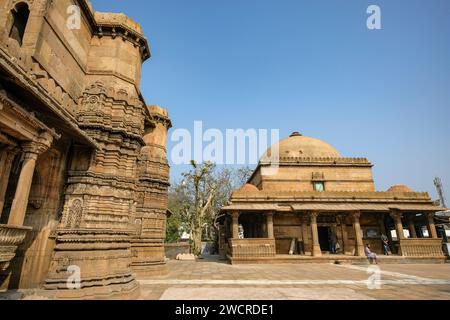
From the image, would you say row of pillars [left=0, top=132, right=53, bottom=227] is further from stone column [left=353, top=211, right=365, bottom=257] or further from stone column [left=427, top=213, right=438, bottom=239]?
stone column [left=427, top=213, right=438, bottom=239]

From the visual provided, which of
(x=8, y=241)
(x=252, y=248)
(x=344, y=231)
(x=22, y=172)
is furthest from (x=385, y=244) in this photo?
(x=22, y=172)

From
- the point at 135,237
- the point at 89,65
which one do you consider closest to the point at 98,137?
the point at 89,65

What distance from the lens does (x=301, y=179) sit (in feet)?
77.5

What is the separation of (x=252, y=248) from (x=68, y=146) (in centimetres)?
1332

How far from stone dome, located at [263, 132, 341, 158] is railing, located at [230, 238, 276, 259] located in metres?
11.3

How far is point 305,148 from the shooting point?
26.2 metres

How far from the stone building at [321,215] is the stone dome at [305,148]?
1505mm

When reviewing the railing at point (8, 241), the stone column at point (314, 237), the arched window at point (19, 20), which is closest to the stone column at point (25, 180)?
the railing at point (8, 241)

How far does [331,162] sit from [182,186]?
56.0 feet

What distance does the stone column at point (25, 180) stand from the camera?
527 cm

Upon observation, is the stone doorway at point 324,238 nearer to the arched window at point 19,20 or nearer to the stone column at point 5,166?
the stone column at point 5,166

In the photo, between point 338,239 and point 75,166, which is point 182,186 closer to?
point 338,239

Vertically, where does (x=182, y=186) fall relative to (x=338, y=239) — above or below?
above
